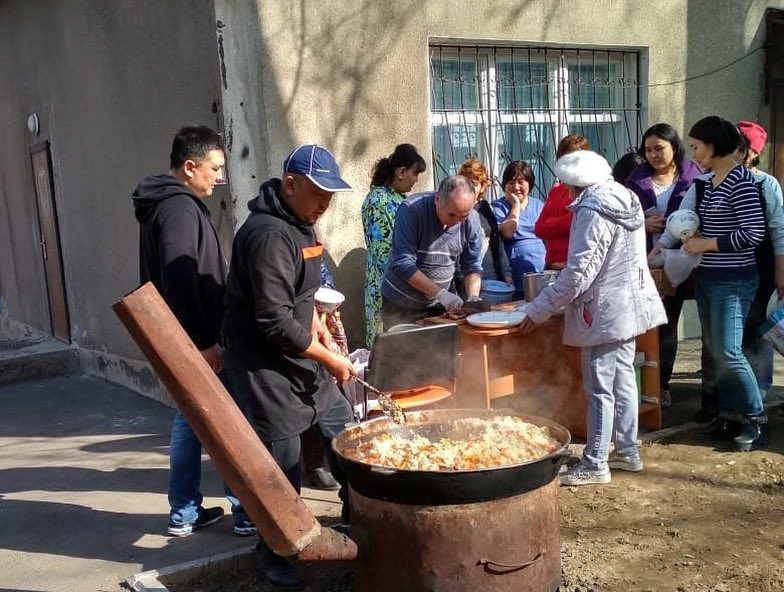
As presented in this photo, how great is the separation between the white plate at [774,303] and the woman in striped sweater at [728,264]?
0.63 feet

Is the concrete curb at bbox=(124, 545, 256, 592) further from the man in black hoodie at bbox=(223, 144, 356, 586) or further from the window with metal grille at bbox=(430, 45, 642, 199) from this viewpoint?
the window with metal grille at bbox=(430, 45, 642, 199)

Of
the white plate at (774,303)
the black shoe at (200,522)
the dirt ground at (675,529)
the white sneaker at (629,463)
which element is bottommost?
the dirt ground at (675,529)

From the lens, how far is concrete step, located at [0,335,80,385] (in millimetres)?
8359

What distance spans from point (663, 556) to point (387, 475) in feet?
5.79

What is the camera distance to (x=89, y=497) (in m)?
4.92

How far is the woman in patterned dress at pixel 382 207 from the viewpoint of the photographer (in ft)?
19.1

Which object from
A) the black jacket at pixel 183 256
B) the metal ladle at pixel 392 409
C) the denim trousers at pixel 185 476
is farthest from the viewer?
the denim trousers at pixel 185 476

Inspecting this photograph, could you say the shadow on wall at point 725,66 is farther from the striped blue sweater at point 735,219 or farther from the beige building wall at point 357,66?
the striped blue sweater at point 735,219

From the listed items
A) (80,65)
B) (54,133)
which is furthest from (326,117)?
(54,133)

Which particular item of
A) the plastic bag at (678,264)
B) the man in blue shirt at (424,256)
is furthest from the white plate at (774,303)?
the man in blue shirt at (424,256)

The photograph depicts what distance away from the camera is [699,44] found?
8.54 metres

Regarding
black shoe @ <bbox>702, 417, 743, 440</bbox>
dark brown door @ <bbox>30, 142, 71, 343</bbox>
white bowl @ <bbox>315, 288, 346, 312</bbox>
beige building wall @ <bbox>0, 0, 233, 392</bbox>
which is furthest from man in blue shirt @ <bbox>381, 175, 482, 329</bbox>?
dark brown door @ <bbox>30, 142, 71, 343</bbox>

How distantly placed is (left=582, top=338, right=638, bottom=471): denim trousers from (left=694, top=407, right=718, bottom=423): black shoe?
1.21 metres

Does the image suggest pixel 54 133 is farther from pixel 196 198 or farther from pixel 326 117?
pixel 196 198
